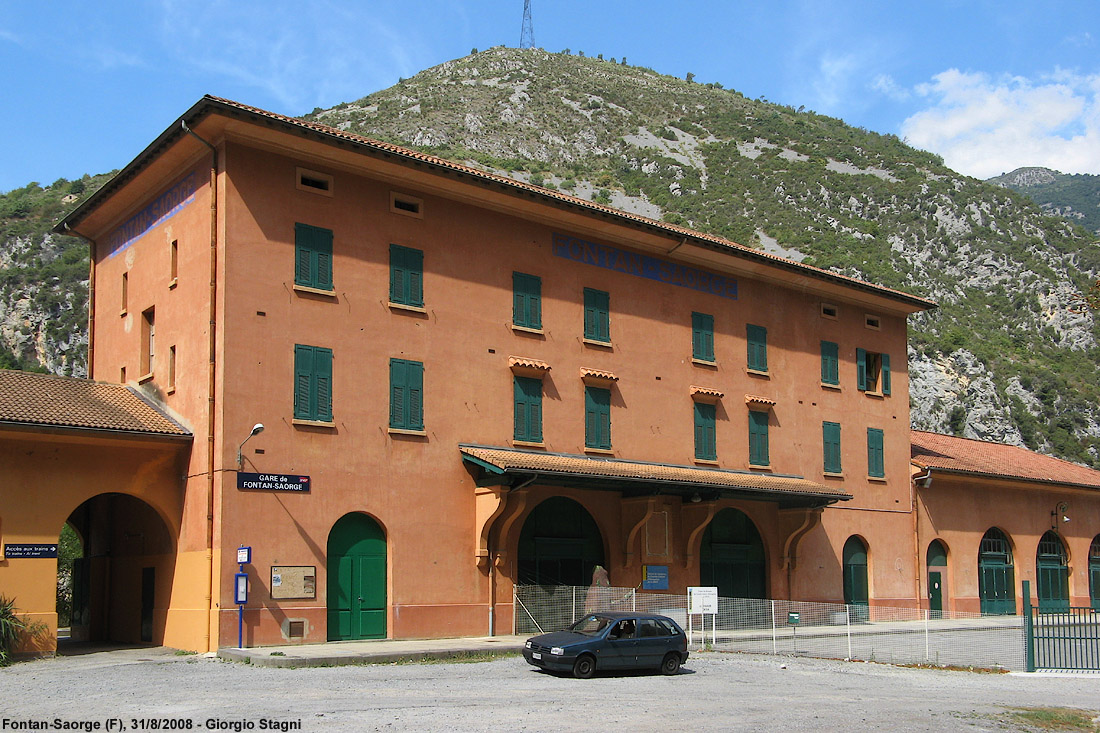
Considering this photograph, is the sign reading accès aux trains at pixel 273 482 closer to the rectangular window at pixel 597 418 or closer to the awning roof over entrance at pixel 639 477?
the awning roof over entrance at pixel 639 477

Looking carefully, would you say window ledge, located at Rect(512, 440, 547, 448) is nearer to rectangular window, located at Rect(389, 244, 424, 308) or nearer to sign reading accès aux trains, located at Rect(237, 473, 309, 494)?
rectangular window, located at Rect(389, 244, 424, 308)

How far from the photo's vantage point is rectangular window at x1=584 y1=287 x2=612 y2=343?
28.9 metres

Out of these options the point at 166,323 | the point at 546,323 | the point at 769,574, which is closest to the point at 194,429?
the point at 166,323

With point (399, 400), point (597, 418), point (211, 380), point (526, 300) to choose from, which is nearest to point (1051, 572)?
point (597, 418)

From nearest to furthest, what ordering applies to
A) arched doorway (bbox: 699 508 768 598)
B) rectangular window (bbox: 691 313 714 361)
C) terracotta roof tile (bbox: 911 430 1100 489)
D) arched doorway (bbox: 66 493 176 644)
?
arched doorway (bbox: 66 493 176 644) < arched doorway (bbox: 699 508 768 598) < rectangular window (bbox: 691 313 714 361) < terracotta roof tile (bbox: 911 430 1100 489)

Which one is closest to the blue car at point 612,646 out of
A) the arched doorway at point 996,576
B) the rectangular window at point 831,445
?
the rectangular window at point 831,445

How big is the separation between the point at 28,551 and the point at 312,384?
260 inches

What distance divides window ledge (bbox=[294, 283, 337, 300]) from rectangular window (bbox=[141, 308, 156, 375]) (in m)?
4.75

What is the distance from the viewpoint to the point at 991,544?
40188 millimetres

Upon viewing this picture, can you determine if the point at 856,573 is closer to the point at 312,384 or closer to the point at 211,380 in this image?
the point at 312,384

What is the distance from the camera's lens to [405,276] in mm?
25172

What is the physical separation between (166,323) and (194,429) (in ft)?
11.2

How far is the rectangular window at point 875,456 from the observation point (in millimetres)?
36562

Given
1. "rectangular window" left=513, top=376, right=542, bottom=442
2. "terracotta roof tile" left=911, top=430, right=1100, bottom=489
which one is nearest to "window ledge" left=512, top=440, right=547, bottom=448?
"rectangular window" left=513, top=376, right=542, bottom=442
